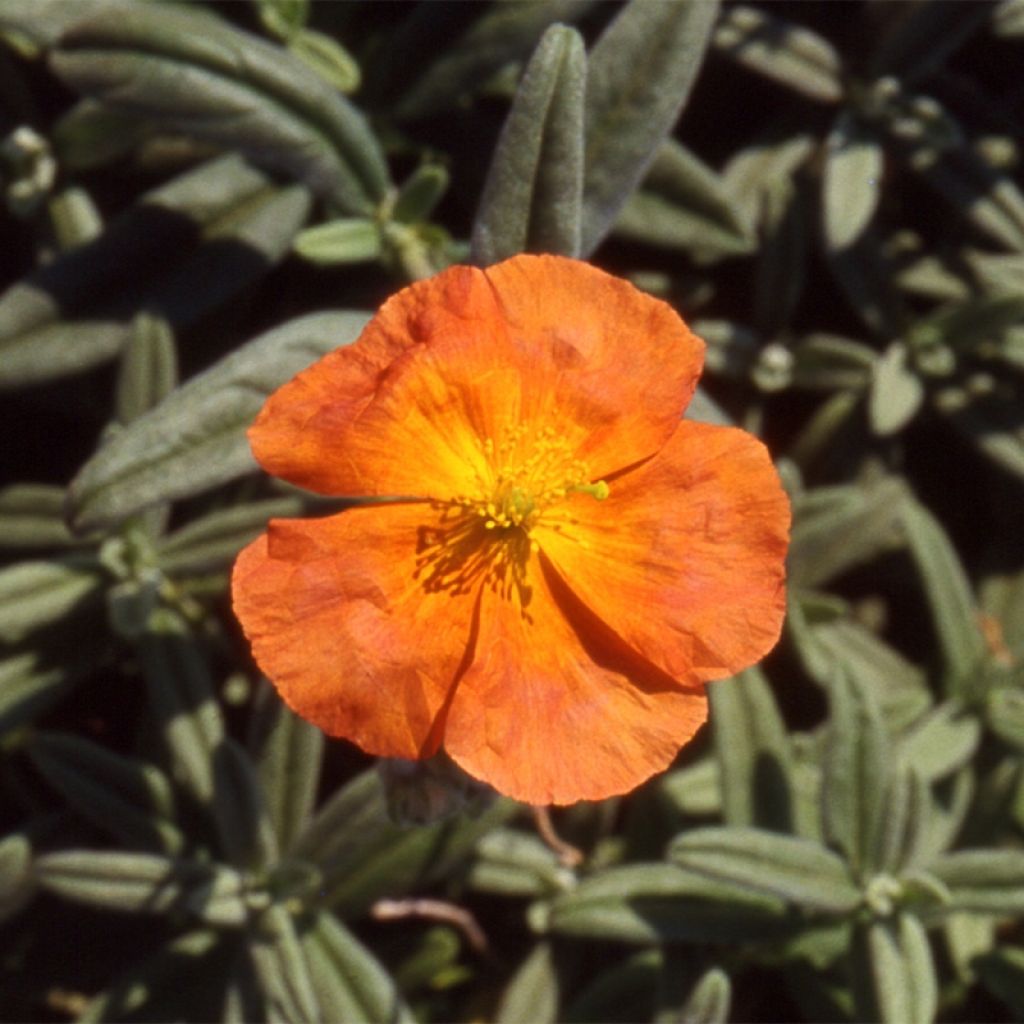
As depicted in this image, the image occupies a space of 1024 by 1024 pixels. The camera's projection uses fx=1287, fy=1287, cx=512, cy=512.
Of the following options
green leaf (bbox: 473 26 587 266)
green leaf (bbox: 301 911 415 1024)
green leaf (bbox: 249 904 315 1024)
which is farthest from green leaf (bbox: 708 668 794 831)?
green leaf (bbox: 473 26 587 266)

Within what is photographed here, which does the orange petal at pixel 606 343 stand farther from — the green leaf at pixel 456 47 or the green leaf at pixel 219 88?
the green leaf at pixel 456 47

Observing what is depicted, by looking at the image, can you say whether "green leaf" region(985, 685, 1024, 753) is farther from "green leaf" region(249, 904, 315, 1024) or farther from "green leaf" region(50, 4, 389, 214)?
"green leaf" region(50, 4, 389, 214)

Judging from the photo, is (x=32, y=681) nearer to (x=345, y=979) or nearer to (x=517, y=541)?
(x=345, y=979)

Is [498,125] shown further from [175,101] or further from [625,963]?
[625,963]

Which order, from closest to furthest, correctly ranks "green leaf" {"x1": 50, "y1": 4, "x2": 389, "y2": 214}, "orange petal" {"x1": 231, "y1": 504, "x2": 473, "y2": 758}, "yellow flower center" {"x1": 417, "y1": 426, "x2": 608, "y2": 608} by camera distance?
1. "orange petal" {"x1": 231, "y1": 504, "x2": 473, "y2": 758}
2. "yellow flower center" {"x1": 417, "y1": 426, "x2": 608, "y2": 608}
3. "green leaf" {"x1": 50, "y1": 4, "x2": 389, "y2": 214}

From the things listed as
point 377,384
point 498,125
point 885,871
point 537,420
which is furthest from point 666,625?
point 498,125

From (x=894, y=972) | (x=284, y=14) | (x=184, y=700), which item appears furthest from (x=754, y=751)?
(x=284, y=14)
